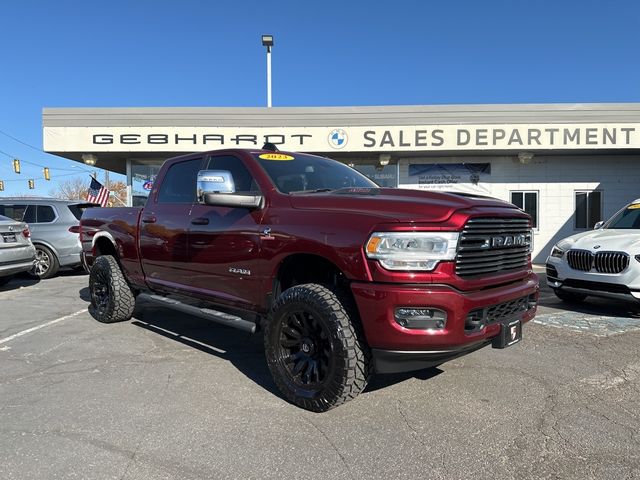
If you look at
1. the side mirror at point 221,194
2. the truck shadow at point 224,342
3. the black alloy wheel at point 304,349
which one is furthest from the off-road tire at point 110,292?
the black alloy wheel at point 304,349

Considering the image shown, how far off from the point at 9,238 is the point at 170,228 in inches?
219

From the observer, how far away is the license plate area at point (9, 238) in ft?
28.2

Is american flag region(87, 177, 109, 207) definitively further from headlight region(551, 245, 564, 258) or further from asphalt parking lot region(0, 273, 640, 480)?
headlight region(551, 245, 564, 258)

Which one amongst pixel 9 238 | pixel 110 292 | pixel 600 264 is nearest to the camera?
pixel 110 292

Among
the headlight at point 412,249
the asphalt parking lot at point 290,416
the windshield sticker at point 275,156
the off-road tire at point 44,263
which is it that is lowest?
the asphalt parking lot at point 290,416

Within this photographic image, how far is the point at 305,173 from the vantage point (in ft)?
14.6

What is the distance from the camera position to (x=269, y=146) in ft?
16.4

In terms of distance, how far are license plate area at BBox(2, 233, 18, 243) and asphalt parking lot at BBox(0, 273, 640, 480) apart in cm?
387

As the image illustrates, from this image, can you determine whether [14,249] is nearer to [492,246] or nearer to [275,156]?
[275,156]

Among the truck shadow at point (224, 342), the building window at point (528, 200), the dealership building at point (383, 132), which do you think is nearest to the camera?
the truck shadow at point (224, 342)

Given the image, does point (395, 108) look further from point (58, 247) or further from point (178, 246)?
point (178, 246)

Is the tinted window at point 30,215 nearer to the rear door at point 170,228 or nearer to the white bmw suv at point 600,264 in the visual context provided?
the rear door at point 170,228

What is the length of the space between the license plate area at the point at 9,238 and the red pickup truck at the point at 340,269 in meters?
5.45

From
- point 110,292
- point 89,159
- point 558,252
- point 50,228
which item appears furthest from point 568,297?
point 89,159
